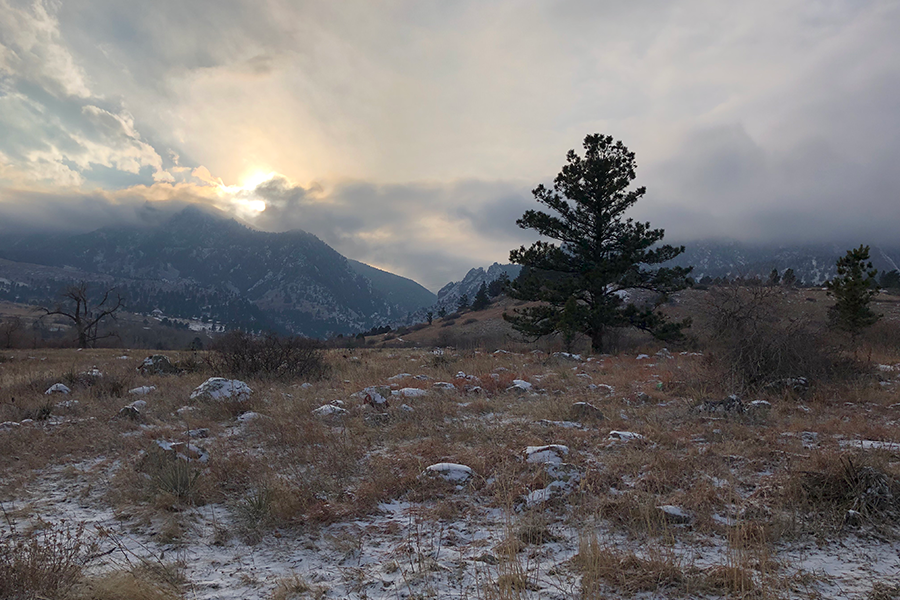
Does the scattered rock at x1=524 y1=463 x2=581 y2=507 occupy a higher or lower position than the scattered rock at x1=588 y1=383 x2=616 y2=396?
lower

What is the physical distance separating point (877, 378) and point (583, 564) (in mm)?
9613

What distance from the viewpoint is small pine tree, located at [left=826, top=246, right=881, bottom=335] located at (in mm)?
19953

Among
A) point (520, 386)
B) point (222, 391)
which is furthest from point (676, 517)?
point (222, 391)

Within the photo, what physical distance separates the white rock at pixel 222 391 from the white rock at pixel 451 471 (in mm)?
4755

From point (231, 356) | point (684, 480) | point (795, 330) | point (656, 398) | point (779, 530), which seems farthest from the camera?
point (231, 356)

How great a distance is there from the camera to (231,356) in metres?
10.6

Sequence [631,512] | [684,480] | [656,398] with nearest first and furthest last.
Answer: [631,512] → [684,480] → [656,398]

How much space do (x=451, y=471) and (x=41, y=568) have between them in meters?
2.86

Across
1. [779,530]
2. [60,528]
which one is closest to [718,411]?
[779,530]

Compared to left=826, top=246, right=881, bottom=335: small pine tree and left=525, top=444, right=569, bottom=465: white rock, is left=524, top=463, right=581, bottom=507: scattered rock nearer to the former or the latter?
left=525, top=444, right=569, bottom=465: white rock

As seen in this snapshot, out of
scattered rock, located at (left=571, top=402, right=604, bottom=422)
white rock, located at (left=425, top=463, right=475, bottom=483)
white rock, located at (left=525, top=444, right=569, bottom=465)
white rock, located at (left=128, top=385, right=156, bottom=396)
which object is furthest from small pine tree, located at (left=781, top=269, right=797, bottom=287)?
white rock, located at (left=128, top=385, right=156, bottom=396)

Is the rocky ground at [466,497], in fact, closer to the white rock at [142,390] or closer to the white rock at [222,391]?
the white rock at [222,391]

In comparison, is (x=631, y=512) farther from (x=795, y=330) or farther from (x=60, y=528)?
(x=795, y=330)

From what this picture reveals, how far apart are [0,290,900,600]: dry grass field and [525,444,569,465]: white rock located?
0.07ft
